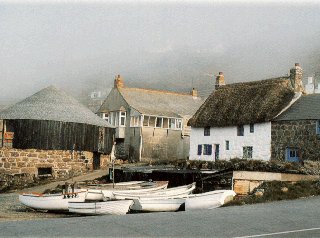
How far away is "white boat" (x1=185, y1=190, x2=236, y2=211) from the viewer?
2372cm

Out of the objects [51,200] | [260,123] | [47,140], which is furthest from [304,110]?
[51,200]

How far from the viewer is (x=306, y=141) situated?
40.6 metres

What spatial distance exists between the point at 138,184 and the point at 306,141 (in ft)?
56.3

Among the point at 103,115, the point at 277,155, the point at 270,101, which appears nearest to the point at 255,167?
the point at 277,155

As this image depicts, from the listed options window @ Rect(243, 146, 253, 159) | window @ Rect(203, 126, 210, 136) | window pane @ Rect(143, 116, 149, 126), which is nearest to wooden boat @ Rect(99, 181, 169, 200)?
window @ Rect(243, 146, 253, 159)

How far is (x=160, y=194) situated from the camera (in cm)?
2666

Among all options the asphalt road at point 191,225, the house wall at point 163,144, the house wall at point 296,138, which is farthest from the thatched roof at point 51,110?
the asphalt road at point 191,225

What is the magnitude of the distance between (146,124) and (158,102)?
5308mm

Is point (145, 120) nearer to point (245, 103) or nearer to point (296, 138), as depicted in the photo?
point (245, 103)

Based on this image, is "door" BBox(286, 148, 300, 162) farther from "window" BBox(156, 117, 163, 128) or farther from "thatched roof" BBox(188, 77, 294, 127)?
"window" BBox(156, 117, 163, 128)

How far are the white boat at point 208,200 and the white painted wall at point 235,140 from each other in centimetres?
2014

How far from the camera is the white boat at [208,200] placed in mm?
23719

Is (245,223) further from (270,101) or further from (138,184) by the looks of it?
(270,101)

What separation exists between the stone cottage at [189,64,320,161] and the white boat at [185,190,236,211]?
18.4 m
